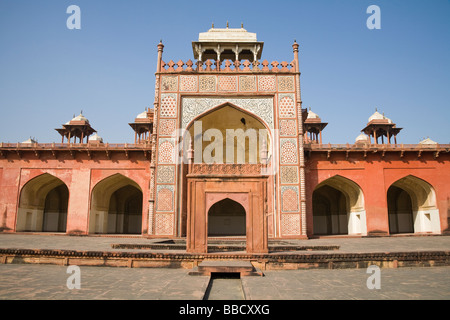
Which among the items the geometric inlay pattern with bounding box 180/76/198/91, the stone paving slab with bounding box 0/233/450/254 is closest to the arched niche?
the geometric inlay pattern with bounding box 180/76/198/91

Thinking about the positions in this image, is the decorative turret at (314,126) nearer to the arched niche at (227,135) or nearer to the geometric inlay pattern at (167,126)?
the arched niche at (227,135)

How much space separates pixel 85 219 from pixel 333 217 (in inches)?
521

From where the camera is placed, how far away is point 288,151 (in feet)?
46.8

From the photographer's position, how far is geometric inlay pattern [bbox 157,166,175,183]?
13922 millimetres

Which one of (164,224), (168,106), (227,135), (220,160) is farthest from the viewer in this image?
(220,160)

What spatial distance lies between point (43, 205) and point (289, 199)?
1269 centimetres

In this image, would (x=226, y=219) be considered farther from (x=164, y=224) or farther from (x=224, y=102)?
(x=224, y=102)

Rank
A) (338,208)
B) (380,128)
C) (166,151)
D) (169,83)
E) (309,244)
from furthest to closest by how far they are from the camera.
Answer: (380,128), (338,208), (169,83), (166,151), (309,244)

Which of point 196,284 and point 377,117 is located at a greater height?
point 377,117

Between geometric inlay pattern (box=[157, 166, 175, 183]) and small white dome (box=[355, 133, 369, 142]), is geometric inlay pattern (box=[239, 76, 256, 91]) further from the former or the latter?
small white dome (box=[355, 133, 369, 142])

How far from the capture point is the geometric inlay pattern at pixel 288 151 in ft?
46.6

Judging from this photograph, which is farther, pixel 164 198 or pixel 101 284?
pixel 164 198

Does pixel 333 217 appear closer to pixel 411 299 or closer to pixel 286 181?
pixel 286 181

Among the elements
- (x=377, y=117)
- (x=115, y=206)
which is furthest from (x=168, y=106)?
(x=377, y=117)
